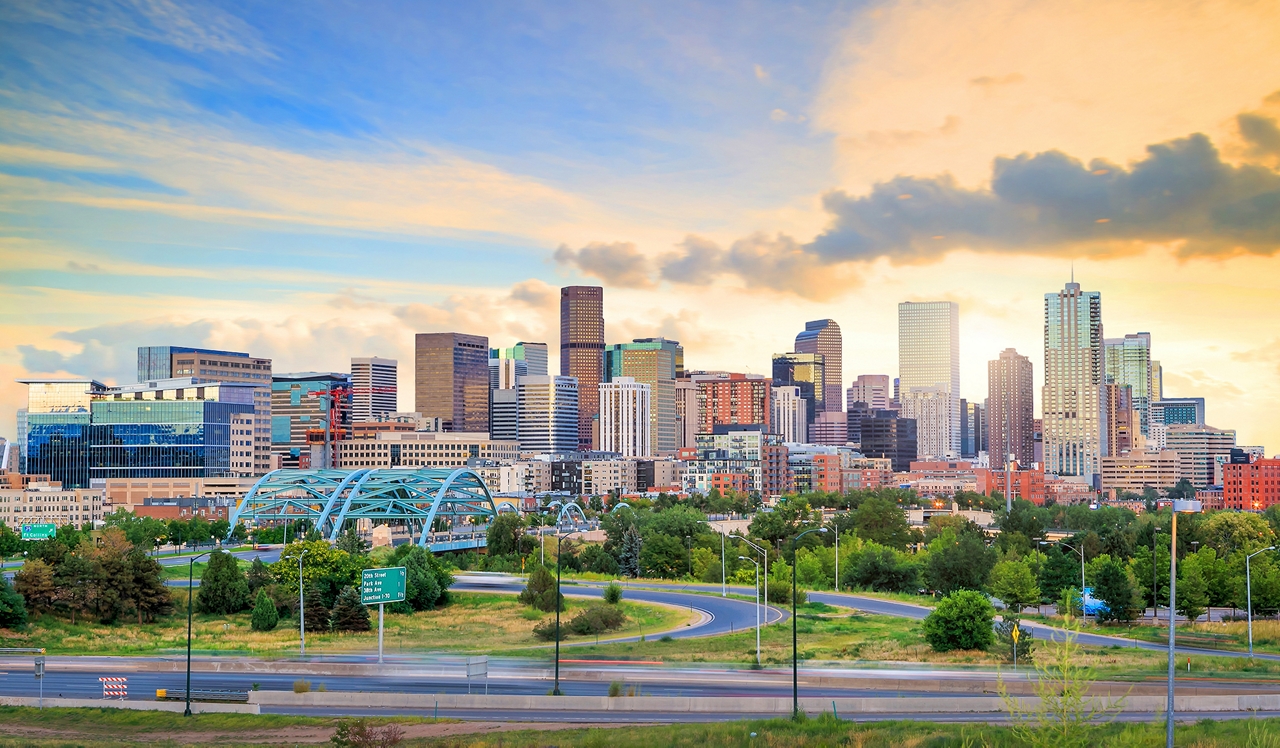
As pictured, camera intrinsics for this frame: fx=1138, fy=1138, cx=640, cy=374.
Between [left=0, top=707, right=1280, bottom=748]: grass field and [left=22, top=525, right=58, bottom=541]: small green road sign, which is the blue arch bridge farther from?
[left=0, top=707, right=1280, bottom=748]: grass field

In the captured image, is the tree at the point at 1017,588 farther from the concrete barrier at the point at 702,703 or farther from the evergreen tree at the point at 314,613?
the evergreen tree at the point at 314,613

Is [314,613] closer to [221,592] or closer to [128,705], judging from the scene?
[221,592]

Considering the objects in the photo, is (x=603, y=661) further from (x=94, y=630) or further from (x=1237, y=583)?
(x=1237, y=583)

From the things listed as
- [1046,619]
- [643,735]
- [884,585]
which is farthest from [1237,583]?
[643,735]

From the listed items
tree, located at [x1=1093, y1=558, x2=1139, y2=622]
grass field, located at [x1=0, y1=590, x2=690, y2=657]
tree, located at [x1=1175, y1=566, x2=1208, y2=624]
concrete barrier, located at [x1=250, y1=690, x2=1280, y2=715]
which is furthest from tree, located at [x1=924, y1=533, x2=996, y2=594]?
concrete barrier, located at [x1=250, y1=690, x2=1280, y2=715]

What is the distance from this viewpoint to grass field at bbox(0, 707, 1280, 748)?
123 feet

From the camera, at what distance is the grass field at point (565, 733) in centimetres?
3750

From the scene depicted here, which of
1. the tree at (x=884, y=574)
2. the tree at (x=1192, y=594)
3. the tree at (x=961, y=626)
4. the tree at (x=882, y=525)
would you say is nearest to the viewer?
the tree at (x=961, y=626)

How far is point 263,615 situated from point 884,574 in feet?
176

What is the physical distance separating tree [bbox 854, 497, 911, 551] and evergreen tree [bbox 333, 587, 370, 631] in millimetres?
81414

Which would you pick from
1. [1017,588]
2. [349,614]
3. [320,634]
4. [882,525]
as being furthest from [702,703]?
[882,525]

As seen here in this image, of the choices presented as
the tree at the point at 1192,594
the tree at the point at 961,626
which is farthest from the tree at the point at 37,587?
the tree at the point at 1192,594

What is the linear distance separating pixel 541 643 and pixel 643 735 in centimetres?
2950

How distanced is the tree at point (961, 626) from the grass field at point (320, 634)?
18166 millimetres
